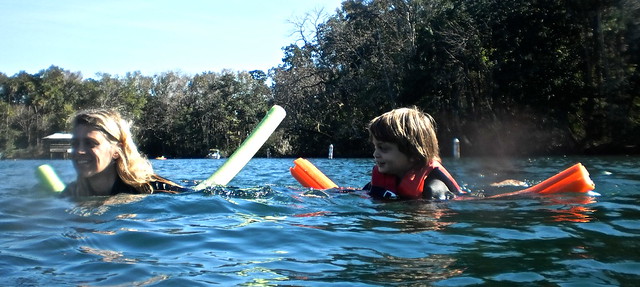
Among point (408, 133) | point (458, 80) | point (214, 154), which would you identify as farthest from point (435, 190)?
point (214, 154)

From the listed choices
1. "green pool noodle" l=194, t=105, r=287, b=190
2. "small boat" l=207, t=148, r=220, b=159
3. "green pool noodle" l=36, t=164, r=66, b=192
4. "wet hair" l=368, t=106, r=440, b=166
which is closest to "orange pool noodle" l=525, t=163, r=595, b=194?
A: "wet hair" l=368, t=106, r=440, b=166

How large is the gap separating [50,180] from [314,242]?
292 centimetres

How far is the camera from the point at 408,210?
13.7 feet

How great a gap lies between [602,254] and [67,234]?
2.68 m

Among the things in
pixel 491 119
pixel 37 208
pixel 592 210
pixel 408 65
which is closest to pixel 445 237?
pixel 592 210

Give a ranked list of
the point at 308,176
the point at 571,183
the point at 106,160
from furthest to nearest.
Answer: the point at 308,176 → the point at 571,183 → the point at 106,160

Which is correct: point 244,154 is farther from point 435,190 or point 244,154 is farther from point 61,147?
point 61,147

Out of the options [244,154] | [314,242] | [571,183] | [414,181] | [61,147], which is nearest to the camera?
[314,242]

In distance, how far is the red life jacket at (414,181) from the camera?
15.1 feet

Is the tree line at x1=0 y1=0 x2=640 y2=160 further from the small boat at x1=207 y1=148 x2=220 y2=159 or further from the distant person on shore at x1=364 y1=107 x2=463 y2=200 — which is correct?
the distant person on shore at x1=364 y1=107 x2=463 y2=200

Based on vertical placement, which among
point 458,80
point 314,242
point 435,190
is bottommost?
point 314,242

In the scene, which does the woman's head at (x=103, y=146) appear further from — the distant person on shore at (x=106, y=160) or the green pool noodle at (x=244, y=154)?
the green pool noodle at (x=244, y=154)

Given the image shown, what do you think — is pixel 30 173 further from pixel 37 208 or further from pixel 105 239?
pixel 105 239

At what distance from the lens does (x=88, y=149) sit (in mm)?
4242
